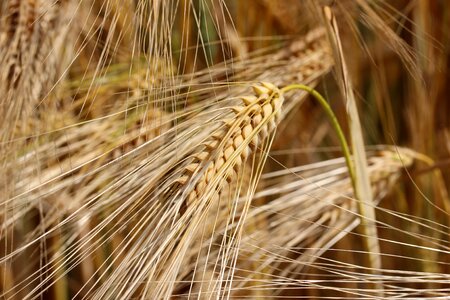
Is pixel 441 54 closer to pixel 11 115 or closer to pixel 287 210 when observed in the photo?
pixel 287 210

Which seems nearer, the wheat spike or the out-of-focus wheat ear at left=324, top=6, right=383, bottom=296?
the wheat spike

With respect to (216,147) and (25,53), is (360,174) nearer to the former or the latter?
(216,147)

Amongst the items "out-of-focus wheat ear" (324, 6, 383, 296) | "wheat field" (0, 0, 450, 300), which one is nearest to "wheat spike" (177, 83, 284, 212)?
"wheat field" (0, 0, 450, 300)

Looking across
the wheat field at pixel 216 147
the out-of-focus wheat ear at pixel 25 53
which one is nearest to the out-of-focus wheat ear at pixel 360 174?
the wheat field at pixel 216 147

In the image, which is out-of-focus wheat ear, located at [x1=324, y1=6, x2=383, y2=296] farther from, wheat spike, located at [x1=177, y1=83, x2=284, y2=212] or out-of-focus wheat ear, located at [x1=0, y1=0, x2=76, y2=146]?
out-of-focus wheat ear, located at [x1=0, y1=0, x2=76, y2=146]

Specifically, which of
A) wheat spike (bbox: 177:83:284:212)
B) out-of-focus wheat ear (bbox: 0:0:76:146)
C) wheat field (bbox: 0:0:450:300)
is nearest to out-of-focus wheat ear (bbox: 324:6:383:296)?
wheat field (bbox: 0:0:450:300)

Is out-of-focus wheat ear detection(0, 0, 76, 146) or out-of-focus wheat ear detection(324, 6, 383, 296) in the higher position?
out-of-focus wheat ear detection(0, 0, 76, 146)

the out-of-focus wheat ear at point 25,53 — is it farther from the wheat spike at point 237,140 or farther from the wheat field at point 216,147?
the wheat spike at point 237,140

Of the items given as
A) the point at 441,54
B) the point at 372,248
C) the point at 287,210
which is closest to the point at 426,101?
the point at 441,54

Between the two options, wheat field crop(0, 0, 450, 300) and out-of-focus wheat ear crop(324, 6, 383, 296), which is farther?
out-of-focus wheat ear crop(324, 6, 383, 296)
